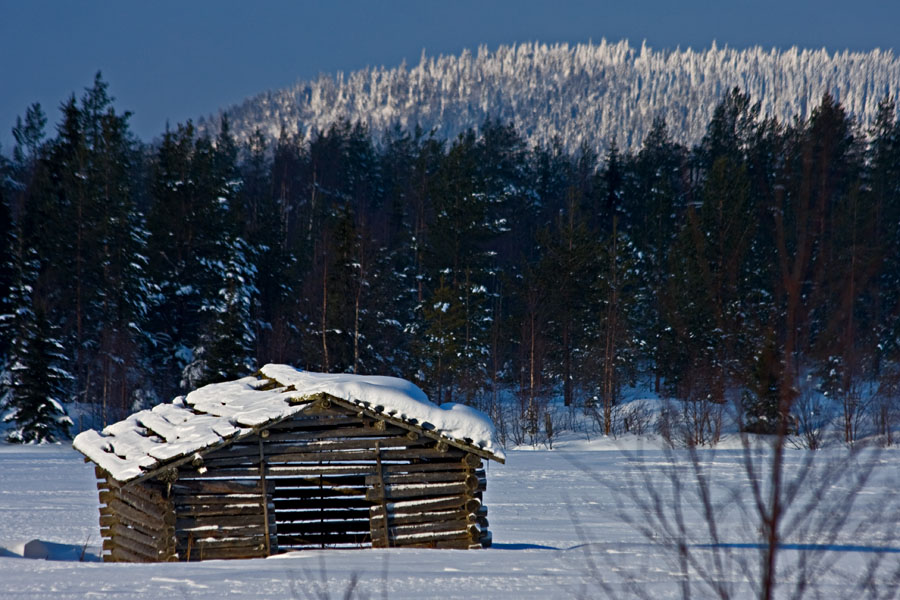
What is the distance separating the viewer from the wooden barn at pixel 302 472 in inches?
490

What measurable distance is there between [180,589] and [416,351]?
32.1 metres

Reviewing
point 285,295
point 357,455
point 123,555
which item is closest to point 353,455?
point 357,455

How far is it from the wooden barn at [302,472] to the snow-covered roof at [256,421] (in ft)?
0.08

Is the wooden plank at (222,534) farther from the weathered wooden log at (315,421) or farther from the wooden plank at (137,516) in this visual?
the weathered wooden log at (315,421)

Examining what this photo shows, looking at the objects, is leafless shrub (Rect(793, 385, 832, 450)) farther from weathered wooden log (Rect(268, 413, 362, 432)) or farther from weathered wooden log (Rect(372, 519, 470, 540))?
weathered wooden log (Rect(268, 413, 362, 432))

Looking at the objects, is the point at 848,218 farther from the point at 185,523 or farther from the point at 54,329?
the point at 54,329

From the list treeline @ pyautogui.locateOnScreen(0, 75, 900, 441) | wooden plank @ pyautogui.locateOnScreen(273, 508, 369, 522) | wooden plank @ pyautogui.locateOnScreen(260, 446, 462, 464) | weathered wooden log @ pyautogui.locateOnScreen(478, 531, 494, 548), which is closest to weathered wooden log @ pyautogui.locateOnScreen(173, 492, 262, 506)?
wooden plank @ pyautogui.locateOnScreen(260, 446, 462, 464)

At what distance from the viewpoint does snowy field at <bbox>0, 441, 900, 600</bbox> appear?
4969 millimetres

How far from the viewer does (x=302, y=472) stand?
41.9 feet

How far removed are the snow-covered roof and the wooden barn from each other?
0.02m

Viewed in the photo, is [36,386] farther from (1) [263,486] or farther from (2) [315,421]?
(2) [315,421]

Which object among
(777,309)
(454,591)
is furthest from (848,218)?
(454,591)

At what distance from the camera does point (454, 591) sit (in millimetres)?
8836

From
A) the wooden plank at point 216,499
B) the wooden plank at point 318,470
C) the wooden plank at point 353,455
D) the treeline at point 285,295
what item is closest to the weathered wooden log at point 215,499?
the wooden plank at point 216,499
